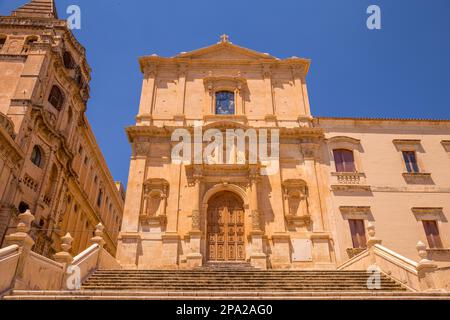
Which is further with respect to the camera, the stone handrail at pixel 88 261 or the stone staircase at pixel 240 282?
the stone handrail at pixel 88 261

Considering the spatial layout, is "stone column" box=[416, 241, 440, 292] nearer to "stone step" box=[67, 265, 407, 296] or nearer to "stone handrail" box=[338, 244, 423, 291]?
"stone handrail" box=[338, 244, 423, 291]

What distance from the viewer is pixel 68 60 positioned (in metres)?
28.5

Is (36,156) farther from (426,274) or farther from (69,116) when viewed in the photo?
(426,274)

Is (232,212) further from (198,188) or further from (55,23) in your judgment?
(55,23)

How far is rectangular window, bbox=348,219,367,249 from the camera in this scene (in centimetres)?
1728

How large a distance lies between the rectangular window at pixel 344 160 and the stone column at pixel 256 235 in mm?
4701

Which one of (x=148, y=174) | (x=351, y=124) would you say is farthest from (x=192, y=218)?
(x=351, y=124)

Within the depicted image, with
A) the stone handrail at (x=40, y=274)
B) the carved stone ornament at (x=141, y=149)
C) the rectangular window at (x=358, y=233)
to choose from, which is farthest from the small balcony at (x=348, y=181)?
the stone handrail at (x=40, y=274)

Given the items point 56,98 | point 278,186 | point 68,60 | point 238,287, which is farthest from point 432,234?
point 68,60

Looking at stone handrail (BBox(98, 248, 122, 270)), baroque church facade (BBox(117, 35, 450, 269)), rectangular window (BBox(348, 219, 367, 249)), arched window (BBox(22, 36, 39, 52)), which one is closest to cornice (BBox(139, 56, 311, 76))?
baroque church facade (BBox(117, 35, 450, 269))

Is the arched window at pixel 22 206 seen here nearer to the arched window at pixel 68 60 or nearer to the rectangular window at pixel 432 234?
the arched window at pixel 68 60

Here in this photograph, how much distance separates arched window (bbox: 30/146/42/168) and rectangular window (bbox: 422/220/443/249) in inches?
867

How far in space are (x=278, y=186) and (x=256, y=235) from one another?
9.96ft

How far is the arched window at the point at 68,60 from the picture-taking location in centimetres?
2823
